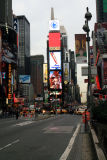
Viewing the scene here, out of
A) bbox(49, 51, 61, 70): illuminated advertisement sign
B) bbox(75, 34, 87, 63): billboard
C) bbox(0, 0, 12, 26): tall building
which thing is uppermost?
bbox(0, 0, 12, 26): tall building

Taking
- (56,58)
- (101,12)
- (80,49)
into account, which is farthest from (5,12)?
(80,49)

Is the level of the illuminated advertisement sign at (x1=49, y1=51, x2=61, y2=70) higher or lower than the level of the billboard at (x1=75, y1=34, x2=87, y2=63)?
higher

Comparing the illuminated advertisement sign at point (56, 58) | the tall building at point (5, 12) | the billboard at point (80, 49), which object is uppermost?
the tall building at point (5, 12)

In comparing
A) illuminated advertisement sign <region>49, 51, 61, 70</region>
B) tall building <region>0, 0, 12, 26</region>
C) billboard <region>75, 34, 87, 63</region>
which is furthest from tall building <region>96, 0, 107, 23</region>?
billboard <region>75, 34, 87, 63</region>

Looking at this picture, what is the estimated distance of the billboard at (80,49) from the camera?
1761 centimetres

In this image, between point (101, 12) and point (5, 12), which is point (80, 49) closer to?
point (5, 12)

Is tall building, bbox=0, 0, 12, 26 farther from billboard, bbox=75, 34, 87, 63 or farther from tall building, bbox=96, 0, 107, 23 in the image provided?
billboard, bbox=75, 34, 87, 63

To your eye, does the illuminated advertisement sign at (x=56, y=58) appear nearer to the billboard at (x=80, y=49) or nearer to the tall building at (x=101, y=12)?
the tall building at (x=101, y=12)

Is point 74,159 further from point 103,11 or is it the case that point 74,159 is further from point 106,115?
point 103,11

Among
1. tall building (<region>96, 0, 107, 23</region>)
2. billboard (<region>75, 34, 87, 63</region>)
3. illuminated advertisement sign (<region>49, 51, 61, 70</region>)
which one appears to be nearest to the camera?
billboard (<region>75, 34, 87, 63</region>)

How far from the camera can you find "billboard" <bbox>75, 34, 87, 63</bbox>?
17.6m

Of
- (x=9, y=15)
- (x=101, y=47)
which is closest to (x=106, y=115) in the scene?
(x=101, y=47)

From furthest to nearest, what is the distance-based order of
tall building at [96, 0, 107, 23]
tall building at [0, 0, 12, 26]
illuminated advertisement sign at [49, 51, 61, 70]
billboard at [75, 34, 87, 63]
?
illuminated advertisement sign at [49, 51, 61, 70], tall building at [96, 0, 107, 23], tall building at [0, 0, 12, 26], billboard at [75, 34, 87, 63]

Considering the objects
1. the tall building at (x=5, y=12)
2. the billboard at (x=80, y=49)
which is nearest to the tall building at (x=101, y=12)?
the tall building at (x=5, y=12)
